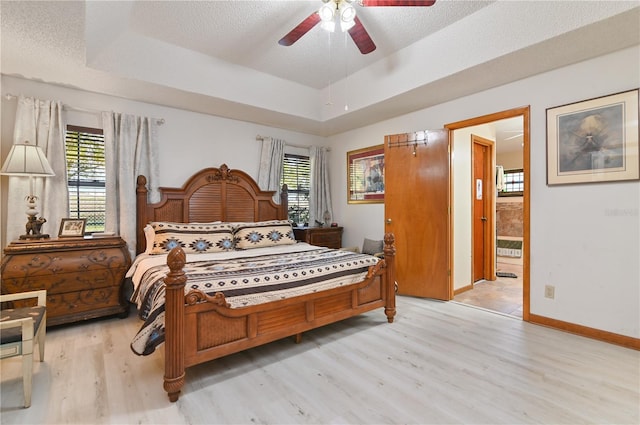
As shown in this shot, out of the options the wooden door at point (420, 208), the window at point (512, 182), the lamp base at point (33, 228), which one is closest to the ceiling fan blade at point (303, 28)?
the wooden door at point (420, 208)

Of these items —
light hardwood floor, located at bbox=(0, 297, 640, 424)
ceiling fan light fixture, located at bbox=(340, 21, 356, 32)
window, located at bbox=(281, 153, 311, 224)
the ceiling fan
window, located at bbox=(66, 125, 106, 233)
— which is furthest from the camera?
window, located at bbox=(281, 153, 311, 224)

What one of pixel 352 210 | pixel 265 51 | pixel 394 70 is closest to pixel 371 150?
pixel 352 210

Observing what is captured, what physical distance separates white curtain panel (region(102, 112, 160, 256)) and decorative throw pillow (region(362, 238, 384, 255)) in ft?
10.1

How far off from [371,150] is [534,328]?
303 cm

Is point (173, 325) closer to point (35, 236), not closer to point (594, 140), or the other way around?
point (35, 236)

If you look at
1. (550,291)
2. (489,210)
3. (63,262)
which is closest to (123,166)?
(63,262)

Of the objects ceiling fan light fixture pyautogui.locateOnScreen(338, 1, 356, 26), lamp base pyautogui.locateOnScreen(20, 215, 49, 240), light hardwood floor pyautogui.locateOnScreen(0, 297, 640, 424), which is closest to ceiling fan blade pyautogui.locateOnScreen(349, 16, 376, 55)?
ceiling fan light fixture pyautogui.locateOnScreen(338, 1, 356, 26)

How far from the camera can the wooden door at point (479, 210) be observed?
4.46m

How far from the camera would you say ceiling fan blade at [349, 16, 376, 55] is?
2.26 meters

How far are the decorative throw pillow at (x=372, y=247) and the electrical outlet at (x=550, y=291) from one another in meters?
1.91

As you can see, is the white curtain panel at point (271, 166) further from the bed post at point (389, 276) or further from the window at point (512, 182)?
the window at point (512, 182)

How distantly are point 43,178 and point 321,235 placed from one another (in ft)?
11.1

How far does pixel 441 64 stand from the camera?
2.97 metres

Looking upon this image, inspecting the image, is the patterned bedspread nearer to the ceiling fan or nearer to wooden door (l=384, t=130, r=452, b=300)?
wooden door (l=384, t=130, r=452, b=300)
